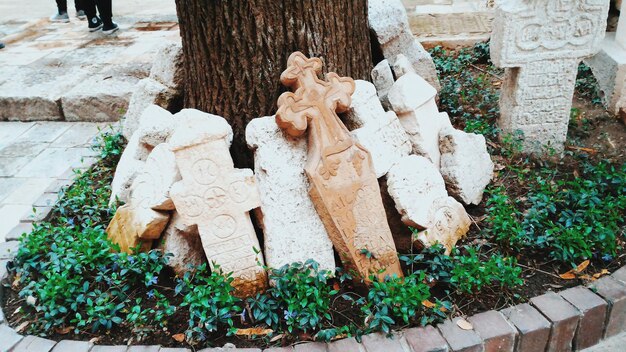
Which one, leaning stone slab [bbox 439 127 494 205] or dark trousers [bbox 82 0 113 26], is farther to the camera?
dark trousers [bbox 82 0 113 26]

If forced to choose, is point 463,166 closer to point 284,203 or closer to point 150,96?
point 284,203

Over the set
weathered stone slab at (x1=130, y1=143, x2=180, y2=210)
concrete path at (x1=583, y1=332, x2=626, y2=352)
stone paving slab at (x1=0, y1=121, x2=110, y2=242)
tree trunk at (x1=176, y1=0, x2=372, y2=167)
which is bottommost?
concrete path at (x1=583, y1=332, x2=626, y2=352)

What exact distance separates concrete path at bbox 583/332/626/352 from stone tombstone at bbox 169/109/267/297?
58.3 inches

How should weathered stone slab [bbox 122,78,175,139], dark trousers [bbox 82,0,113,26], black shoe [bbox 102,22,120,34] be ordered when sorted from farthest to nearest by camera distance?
black shoe [bbox 102,22,120,34] → dark trousers [bbox 82,0,113,26] → weathered stone slab [bbox 122,78,175,139]

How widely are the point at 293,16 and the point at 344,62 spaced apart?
430 mm

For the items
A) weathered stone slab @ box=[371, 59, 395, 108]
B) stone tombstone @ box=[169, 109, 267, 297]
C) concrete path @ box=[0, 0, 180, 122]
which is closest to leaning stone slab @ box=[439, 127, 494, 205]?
weathered stone slab @ box=[371, 59, 395, 108]

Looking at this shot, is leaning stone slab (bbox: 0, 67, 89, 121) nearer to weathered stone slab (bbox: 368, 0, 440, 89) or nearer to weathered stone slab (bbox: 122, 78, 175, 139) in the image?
weathered stone slab (bbox: 122, 78, 175, 139)

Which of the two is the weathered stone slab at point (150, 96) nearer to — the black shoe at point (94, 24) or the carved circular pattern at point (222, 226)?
the carved circular pattern at point (222, 226)

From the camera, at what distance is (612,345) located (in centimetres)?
245

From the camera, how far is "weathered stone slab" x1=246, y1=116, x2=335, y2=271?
2449 mm

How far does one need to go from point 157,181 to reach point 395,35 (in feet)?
5.96

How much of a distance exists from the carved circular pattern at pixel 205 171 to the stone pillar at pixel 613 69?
298 centimetres

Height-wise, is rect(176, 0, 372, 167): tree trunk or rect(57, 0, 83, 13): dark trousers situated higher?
rect(176, 0, 372, 167): tree trunk

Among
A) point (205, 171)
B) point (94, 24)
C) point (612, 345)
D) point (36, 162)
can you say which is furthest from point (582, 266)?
point (94, 24)
